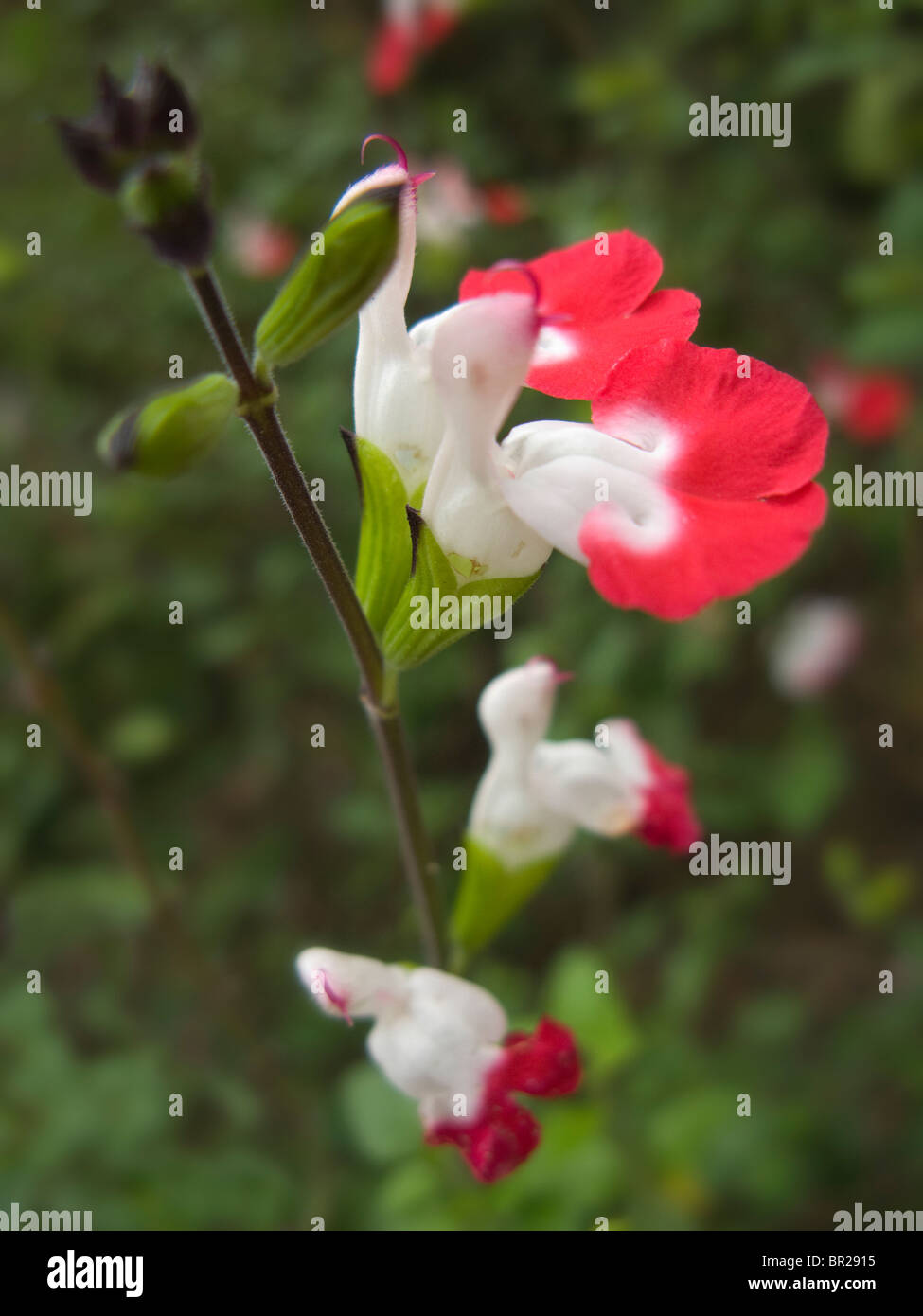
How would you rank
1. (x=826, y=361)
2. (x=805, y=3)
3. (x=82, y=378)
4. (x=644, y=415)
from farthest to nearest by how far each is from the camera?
(x=82, y=378)
(x=826, y=361)
(x=805, y=3)
(x=644, y=415)

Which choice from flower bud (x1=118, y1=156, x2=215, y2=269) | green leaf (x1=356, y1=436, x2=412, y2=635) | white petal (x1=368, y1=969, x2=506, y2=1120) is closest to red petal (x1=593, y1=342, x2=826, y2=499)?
green leaf (x1=356, y1=436, x2=412, y2=635)

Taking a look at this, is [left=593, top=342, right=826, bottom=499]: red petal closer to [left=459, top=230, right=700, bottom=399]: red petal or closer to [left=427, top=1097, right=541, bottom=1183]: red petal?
[left=459, top=230, right=700, bottom=399]: red petal

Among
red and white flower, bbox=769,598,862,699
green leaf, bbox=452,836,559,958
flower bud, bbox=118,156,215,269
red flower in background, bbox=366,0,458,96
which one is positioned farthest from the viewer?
red flower in background, bbox=366,0,458,96

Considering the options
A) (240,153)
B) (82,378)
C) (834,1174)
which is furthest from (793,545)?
(240,153)

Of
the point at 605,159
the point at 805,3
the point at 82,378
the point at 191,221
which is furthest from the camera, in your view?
the point at 605,159

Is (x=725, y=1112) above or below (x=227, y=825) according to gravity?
below

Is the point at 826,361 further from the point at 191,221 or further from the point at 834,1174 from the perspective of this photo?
the point at 191,221
